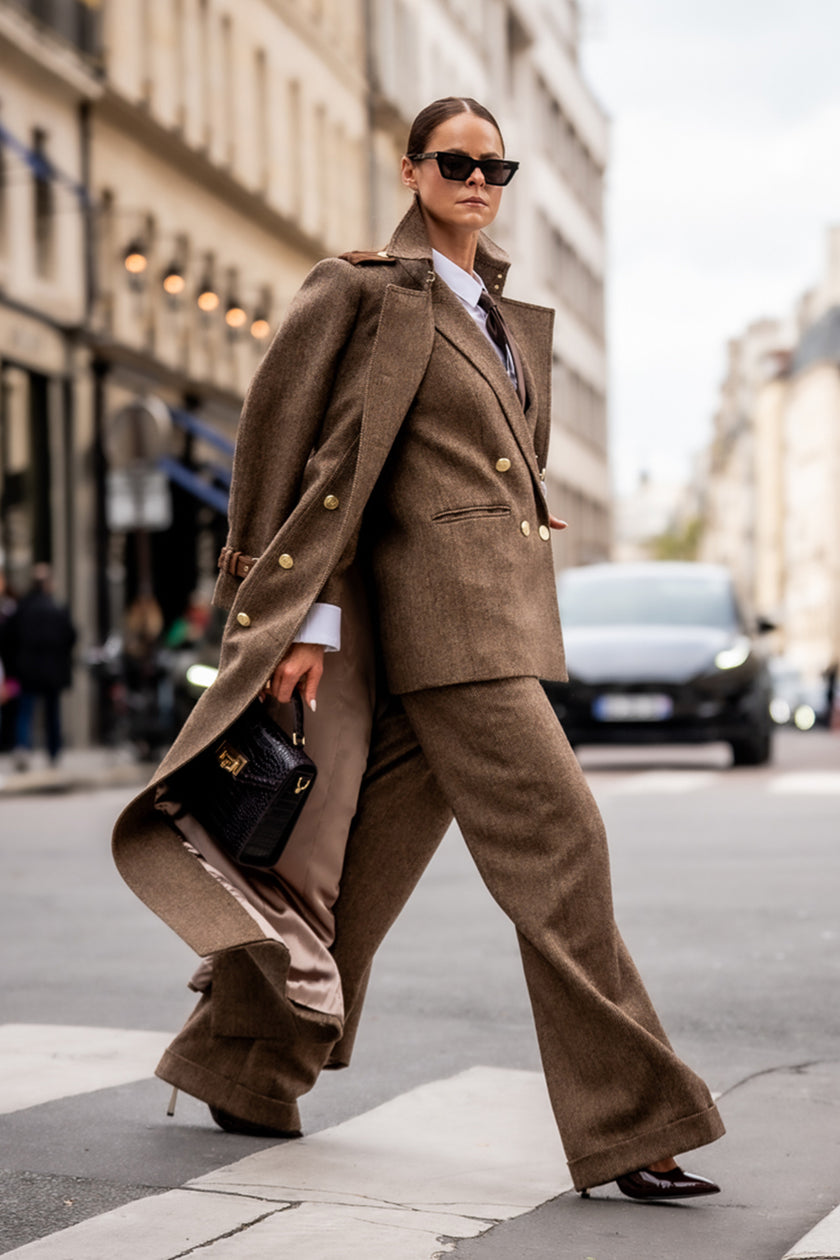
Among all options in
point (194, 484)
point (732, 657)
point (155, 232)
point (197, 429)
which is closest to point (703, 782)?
point (732, 657)

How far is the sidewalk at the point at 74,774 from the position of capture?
61.2ft

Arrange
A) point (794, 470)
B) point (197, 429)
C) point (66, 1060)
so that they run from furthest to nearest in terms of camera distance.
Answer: point (794, 470), point (197, 429), point (66, 1060)

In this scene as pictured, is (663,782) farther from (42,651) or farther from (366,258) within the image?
(366,258)

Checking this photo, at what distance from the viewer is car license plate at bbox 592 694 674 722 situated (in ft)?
59.1

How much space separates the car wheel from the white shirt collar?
14.7 m

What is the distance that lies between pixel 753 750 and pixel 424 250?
15.1 m

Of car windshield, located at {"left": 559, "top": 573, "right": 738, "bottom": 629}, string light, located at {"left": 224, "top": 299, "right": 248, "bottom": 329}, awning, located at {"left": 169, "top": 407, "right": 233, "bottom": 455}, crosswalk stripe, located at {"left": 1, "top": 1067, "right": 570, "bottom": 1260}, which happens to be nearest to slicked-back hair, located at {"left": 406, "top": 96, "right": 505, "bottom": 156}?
crosswalk stripe, located at {"left": 1, "top": 1067, "right": 570, "bottom": 1260}

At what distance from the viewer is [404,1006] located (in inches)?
255

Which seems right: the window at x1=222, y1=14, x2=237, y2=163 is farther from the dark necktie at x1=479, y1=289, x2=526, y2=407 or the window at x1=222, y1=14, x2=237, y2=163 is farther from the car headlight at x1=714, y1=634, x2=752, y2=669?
the dark necktie at x1=479, y1=289, x2=526, y2=407

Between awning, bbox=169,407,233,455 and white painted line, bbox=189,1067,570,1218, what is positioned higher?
awning, bbox=169,407,233,455

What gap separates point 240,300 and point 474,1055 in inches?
1253

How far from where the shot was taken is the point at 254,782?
13.6 feet

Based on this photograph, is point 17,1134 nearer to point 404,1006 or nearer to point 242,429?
point 242,429

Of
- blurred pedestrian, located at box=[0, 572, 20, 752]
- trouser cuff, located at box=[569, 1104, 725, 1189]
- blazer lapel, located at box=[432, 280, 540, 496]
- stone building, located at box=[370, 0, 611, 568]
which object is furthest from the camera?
stone building, located at box=[370, 0, 611, 568]
